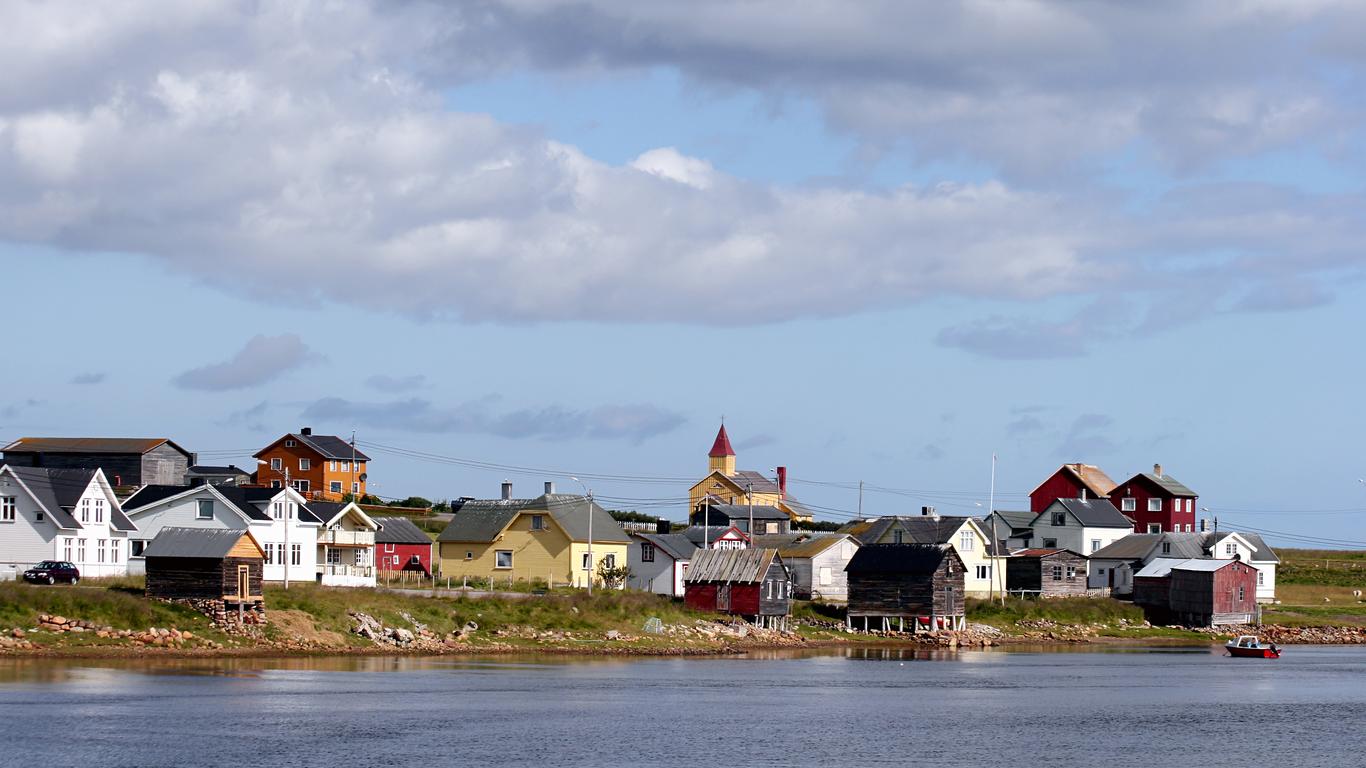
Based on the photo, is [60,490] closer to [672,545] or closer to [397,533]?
[397,533]

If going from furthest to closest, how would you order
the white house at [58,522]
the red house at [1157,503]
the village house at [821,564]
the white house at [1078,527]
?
1. the red house at [1157,503]
2. the white house at [1078,527]
3. the village house at [821,564]
4. the white house at [58,522]

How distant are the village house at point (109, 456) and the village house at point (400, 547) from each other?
40.2 meters

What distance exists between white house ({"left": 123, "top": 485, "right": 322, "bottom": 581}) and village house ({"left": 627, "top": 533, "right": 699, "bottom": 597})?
21.5m

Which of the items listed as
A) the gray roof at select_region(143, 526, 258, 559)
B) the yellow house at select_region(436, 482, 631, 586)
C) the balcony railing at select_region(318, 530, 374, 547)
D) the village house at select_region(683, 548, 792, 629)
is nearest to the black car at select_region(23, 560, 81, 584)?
the gray roof at select_region(143, 526, 258, 559)

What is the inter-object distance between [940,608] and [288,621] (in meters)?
43.5

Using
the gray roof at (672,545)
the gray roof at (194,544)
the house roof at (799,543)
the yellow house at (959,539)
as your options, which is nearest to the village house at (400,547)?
the gray roof at (672,545)

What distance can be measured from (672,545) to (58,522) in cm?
3695

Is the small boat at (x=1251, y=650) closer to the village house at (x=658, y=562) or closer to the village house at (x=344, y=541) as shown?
the village house at (x=658, y=562)

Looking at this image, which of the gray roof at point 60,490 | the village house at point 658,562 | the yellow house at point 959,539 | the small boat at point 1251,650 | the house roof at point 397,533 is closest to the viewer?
the gray roof at point 60,490

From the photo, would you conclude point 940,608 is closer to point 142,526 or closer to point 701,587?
point 701,587

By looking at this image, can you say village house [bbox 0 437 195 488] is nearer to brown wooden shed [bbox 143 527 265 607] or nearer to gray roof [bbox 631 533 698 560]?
gray roof [bbox 631 533 698 560]

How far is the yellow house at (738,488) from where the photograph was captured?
172 meters

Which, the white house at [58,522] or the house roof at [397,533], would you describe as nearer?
the white house at [58,522]

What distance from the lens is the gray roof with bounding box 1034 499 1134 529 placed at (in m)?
128
